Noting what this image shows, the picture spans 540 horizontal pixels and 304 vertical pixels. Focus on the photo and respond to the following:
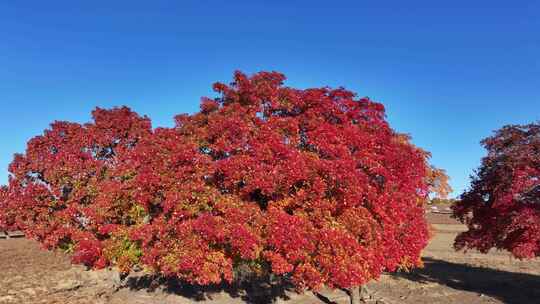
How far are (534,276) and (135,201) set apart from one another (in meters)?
28.7

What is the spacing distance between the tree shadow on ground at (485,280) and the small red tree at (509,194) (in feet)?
12.8

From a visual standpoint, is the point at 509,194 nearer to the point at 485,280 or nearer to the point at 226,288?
the point at 485,280

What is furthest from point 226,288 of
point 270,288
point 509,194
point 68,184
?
point 509,194

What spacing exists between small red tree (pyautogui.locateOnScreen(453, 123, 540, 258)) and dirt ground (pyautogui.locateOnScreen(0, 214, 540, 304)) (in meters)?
4.43

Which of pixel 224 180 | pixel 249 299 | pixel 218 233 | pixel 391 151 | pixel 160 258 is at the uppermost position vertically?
pixel 391 151

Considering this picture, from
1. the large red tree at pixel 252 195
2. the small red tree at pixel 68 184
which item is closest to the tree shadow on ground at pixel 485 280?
the large red tree at pixel 252 195

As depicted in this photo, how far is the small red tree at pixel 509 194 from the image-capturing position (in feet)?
61.8

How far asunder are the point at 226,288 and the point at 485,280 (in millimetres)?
18151

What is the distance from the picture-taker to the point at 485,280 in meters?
29.4

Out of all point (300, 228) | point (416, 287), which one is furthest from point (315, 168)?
point (416, 287)

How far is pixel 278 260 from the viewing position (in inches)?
539

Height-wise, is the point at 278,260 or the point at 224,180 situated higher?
the point at 224,180

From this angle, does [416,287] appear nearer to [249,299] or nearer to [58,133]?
[249,299]

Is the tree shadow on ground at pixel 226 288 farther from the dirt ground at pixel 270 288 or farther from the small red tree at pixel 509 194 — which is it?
the small red tree at pixel 509 194
